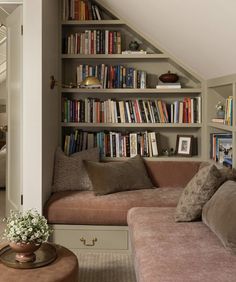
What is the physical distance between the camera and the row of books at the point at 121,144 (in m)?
4.49

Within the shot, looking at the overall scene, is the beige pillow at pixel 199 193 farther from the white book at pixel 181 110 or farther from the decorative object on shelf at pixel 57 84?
the decorative object on shelf at pixel 57 84

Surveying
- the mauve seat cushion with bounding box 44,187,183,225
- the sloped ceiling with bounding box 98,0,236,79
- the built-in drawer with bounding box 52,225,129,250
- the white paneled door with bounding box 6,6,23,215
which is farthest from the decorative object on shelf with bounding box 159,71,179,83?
the built-in drawer with bounding box 52,225,129,250

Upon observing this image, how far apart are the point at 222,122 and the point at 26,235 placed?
7.07 feet

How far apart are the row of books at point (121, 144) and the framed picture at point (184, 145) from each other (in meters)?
0.25

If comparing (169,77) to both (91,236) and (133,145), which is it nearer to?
(133,145)

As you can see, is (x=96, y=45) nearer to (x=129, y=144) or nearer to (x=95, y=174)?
(x=129, y=144)

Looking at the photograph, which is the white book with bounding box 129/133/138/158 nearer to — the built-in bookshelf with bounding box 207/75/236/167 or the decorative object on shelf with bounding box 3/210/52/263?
the built-in bookshelf with bounding box 207/75/236/167

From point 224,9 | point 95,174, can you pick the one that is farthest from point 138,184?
point 224,9

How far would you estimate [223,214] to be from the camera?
8.08ft

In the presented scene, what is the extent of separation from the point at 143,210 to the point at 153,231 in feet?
1.90

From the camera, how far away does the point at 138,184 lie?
412 centimetres

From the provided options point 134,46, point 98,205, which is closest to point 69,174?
point 98,205

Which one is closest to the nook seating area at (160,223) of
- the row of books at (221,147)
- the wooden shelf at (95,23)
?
the row of books at (221,147)

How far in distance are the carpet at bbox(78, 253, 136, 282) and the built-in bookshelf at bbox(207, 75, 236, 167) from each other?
1.17 meters
